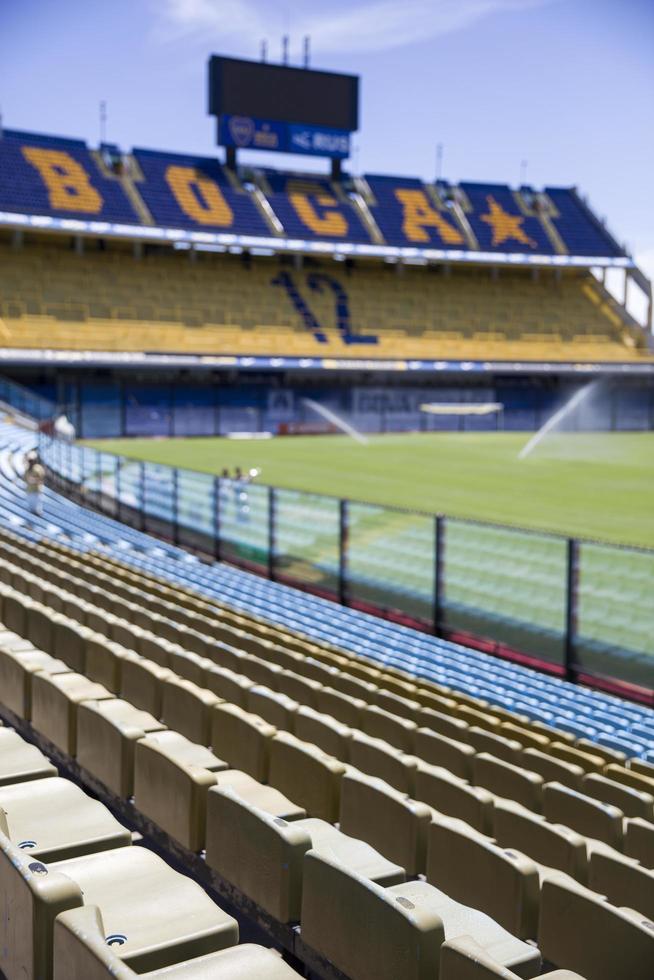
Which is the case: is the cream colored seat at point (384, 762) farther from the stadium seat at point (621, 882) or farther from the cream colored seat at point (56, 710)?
the cream colored seat at point (56, 710)

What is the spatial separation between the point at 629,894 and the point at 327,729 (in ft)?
6.36

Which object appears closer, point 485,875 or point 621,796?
point 485,875

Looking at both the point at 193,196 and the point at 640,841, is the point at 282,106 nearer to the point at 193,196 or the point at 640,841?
the point at 193,196

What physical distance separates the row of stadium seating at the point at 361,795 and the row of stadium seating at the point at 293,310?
31.3m

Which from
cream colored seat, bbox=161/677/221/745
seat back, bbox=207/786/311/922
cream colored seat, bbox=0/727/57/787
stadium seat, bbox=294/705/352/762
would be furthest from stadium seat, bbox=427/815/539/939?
cream colored seat, bbox=161/677/221/745

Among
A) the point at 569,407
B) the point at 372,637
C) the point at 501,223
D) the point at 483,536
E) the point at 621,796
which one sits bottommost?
the point at 372,637

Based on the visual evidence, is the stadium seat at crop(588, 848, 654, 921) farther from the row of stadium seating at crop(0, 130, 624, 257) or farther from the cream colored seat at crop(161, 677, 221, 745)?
the row of stadium seating at crop(0, 130, 624, 257)

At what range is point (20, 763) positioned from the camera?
423cm

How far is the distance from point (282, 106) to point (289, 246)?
10.1 m

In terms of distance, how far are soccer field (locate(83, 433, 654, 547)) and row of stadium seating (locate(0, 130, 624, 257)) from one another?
1035 centimetres

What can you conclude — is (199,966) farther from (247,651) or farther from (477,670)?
(477,670)

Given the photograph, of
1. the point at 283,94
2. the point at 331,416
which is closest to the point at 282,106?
the point at 283,94

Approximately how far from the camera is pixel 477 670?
31.3 ft

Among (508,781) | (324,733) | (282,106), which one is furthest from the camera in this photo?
(282,106)
